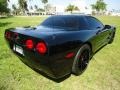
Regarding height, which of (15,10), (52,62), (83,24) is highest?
(15,10)

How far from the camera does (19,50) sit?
336cm

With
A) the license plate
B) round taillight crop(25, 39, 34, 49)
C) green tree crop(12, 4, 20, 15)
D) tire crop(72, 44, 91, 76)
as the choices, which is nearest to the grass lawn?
tire crop(72, 44, 91, 76)

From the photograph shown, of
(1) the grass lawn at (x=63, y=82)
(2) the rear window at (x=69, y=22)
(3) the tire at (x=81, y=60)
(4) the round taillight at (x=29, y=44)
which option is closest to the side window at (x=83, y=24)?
(2) the rear window at (x=69, y=22)

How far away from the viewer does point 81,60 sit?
3625 mm

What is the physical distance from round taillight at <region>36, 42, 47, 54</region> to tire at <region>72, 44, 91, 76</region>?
2.80 feet

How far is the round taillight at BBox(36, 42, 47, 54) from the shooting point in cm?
271

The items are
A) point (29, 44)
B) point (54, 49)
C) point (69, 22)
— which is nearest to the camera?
point (54, 49)

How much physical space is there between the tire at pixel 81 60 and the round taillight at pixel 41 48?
2.80 feet

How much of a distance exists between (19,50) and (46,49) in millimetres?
921

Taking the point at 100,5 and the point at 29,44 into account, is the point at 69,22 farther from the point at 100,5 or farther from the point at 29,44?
the point at 100,5

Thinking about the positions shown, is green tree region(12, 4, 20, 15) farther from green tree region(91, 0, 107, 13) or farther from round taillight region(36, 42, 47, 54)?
round taillight region(36, 42, 47, 54)

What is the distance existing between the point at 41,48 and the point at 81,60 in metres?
1.22

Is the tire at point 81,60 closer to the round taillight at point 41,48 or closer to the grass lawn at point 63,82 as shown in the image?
the grass lawn at point 63,82

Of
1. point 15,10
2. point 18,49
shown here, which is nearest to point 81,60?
point 18,49
